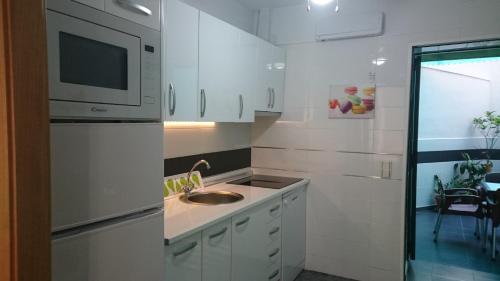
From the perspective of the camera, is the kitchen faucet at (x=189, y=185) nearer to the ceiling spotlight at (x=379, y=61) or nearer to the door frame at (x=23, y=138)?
the door frame at (x=23, y=138)

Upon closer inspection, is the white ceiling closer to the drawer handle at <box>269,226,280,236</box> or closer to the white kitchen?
the white kitchen

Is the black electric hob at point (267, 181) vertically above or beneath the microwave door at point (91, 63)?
beneath

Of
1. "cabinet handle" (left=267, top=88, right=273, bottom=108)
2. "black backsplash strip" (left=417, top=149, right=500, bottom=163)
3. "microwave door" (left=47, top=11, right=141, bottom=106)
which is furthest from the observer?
"black backsplash strip" (left=417, top=149, right=500, bottom=163)

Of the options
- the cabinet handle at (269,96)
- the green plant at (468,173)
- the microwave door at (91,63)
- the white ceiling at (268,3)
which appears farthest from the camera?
the green plant at (468,173)

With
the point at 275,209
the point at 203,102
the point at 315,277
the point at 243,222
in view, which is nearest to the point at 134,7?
the point at 203,102

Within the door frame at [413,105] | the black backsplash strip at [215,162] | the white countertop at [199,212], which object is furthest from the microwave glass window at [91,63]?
the door frame at [413,105]

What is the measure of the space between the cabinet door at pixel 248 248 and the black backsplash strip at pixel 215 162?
668mm

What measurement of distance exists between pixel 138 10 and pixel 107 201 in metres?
0.69

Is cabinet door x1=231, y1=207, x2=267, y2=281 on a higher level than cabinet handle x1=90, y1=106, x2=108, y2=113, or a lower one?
lower

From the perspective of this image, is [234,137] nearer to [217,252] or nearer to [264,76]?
[264,76]

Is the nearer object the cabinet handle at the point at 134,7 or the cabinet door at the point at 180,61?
the cabinet handle at the point at 134,7

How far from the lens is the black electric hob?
2.95 metres

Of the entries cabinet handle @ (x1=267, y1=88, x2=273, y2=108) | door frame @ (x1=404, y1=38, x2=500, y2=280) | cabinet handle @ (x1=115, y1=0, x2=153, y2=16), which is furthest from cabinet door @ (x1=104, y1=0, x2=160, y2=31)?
door frame @ (x1=404, y1=38, x2=500, y2=280)

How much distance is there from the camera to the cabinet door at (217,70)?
224 centimetres
